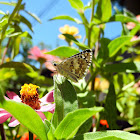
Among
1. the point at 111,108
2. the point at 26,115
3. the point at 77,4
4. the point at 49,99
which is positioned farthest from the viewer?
the point at 77,4

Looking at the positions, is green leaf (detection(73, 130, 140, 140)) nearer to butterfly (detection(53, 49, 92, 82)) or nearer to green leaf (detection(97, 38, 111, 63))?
butterfly (detection(53, 49, 92, 82))

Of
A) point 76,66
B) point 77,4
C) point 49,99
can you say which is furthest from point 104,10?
point 49,99

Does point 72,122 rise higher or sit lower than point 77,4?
lower

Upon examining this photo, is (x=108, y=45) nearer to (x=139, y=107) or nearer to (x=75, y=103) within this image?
(x=75, y=103)

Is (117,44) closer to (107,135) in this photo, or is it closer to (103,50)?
(103,50)

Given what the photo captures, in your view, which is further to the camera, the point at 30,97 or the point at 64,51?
the point at 64,51

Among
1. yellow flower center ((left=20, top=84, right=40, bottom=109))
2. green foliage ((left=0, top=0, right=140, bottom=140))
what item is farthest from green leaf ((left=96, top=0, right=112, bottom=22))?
yellow flower center ((left=20, top=84, right=40, bottom=109))

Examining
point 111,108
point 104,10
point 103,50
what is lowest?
point 111,108
